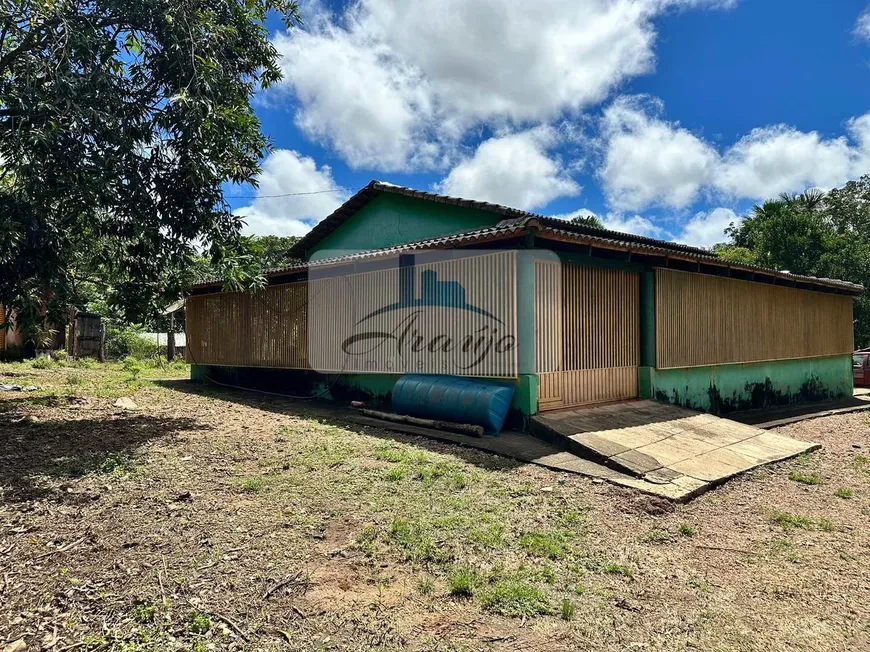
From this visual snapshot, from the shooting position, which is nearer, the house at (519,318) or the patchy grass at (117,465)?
the patchy grass at (117,465)

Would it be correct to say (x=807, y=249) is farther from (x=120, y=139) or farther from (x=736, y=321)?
(x=120, y=139)

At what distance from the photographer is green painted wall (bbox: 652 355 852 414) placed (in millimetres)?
9367

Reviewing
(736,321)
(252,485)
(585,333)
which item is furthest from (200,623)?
(736,321)

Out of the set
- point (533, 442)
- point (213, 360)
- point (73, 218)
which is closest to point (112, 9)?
point (73, 218)

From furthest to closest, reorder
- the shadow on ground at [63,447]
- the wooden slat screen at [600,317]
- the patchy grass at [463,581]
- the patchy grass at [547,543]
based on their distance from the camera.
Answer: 1. the wooden slat screen at [600,317]
2. the shadow on ground at [63,447]
3. the patchy grass at [547,543]
4. the patchy grass at [463,581]

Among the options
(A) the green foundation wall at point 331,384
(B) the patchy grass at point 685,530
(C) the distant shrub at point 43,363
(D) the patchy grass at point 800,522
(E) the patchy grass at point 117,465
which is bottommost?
(D) the patchy grass at point 800,522

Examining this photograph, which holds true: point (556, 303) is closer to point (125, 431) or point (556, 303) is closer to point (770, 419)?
point (770, 419)

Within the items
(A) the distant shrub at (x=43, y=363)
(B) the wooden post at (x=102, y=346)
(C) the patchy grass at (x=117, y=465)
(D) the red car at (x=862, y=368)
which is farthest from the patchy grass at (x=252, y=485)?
(D) the red car at (x=862, y=368)

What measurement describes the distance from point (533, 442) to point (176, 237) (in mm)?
5758

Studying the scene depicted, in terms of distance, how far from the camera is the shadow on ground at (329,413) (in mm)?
6027

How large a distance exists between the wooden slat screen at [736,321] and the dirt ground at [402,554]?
11.5ft

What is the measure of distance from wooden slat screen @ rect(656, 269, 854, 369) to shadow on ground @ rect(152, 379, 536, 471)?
15.0 feet

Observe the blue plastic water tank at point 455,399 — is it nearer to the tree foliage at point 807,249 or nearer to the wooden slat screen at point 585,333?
the wooden slat screen at point 585,333

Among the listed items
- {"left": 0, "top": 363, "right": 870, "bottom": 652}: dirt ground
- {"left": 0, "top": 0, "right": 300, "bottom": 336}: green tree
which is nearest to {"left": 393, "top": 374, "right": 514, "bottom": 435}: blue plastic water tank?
{"left": 0, "top": 363, "right": 870, "bottom": 652}: dirt ground
